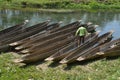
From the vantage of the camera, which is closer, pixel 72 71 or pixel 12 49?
pixel 72 71

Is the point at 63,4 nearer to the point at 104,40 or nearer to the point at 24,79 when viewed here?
the point at 104,40

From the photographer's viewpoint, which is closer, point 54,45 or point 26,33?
point 54,45

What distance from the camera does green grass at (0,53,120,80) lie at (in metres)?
14.4

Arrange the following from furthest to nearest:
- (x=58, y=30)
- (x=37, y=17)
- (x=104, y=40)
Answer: (x=37, y=17) < (x=58, y=30) < (x=104, y=40)

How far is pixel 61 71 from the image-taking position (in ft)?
50.6

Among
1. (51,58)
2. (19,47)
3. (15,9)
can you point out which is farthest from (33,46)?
(15,9)

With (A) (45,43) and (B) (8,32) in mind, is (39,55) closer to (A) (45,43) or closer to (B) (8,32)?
(A) (45,43)

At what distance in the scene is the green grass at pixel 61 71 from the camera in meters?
14.4

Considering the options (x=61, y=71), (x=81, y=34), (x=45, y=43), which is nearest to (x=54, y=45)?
(x=45, y=43)

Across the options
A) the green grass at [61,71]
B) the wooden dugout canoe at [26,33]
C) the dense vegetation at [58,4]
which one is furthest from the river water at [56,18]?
the green grass at [61,71]

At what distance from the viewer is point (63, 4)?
1820 inches

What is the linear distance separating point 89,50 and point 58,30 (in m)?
6.12

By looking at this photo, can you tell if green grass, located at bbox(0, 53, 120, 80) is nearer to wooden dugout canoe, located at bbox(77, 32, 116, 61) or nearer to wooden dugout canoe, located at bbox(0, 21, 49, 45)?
wooden dugout canoe, located at bbox(77, 32, 116, 61)

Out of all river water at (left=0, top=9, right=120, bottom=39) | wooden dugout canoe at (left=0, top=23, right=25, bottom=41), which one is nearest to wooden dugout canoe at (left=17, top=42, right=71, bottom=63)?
wooden dugout canoe at (left=0, top=23, right=25, bottom=41)
